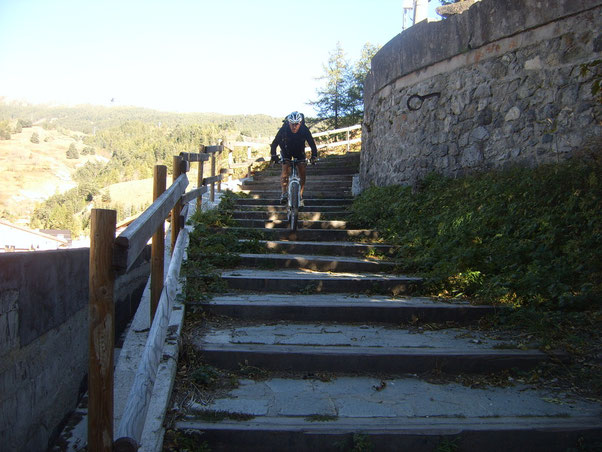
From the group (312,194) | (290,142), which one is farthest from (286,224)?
(312,194)

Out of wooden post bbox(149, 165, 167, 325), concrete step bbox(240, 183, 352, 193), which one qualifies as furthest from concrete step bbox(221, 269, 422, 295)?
concrete step bbox(240, 183, 352, 193)

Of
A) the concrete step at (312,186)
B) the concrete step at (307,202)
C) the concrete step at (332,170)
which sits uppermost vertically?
the concrete step at (332,170)

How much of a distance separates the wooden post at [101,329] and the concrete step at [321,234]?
4.97 metres

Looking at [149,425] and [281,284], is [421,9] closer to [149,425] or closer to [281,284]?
[281,284]

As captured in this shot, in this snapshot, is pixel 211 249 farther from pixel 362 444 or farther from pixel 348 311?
pixel 362 444

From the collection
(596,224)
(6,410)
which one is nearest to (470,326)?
(596,224)

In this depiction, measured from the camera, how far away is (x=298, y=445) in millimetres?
2371

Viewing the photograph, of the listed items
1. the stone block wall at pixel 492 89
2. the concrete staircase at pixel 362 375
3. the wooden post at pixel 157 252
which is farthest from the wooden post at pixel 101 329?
the stone block wall at pixel 492 89

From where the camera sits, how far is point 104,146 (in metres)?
126

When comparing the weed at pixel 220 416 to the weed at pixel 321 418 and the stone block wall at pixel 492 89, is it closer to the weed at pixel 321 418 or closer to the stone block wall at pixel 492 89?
the weed at pixel 321 418

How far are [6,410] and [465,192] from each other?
17.3 feet

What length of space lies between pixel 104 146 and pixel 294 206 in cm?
13059

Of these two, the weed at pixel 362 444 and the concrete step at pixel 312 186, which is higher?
the concrete step at pixel 312 186

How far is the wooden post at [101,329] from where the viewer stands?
1794 millimetres
